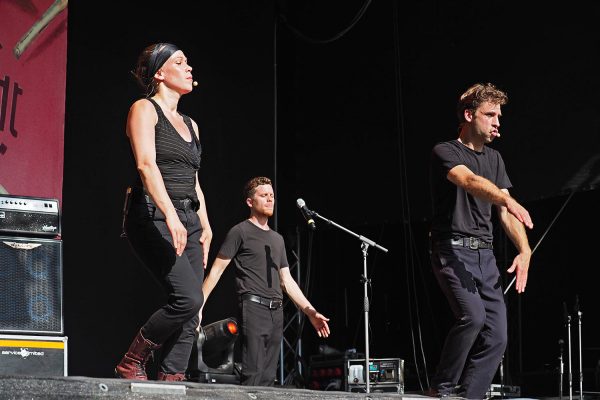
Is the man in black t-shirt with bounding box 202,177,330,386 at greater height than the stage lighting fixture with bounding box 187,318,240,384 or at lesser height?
greater

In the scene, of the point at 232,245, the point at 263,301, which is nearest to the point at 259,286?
the point at 263,301

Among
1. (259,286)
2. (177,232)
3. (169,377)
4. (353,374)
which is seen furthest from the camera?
(353,374)

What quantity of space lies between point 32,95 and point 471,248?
13.1 ft

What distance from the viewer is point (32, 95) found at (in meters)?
7.31

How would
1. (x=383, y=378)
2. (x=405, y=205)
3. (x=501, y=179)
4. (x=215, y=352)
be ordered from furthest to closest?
(x=405, y=205), (x=383, y=378), (x=215, y=352), (x=501, y=179)

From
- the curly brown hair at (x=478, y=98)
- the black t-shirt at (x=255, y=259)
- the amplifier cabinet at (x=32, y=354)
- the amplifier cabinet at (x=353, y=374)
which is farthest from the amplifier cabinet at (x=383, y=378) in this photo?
the amplifier cabinet at (x=32, y=354)

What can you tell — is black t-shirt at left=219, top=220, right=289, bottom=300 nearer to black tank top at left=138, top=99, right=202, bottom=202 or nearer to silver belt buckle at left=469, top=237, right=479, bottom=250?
silver belt buckle at left=469, top=237, right=479, bottom=250

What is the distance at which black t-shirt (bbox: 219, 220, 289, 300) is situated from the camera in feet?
20.0

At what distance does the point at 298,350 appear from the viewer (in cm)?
877

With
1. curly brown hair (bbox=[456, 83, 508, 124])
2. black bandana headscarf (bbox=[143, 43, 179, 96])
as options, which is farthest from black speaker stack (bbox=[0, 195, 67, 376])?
curly brown hair (bbox=[456, 83, 508, 124])

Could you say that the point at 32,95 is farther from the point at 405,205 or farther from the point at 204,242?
the point at 204,242

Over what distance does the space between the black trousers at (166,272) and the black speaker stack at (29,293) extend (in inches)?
26.0

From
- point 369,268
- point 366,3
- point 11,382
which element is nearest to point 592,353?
point 369,268

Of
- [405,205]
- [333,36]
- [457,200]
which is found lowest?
[457,200]
